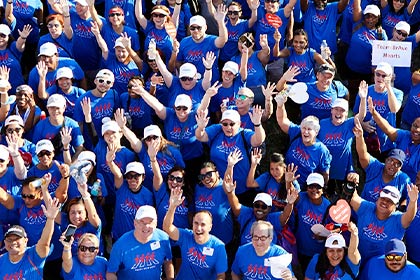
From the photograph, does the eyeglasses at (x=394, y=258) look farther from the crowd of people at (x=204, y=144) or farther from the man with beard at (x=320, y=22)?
the man with beard at (x=320, y=22)

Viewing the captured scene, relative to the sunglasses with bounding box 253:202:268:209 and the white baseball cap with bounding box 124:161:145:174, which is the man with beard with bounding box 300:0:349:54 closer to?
the sunglasses with bounding box 253:202:268:209

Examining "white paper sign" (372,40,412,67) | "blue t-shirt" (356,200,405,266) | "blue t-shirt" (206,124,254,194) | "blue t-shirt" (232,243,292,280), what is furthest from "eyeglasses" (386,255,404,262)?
"white paper sign" (372,40,412,67)

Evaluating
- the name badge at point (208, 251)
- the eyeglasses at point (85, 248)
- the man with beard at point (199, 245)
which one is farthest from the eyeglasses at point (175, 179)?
the eyeglasses at point (85, 248)

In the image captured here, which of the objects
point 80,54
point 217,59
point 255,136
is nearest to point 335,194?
point 255,136

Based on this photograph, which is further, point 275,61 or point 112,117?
point 275,61

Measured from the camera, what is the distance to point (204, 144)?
11008 mm

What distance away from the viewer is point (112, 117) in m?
11.4

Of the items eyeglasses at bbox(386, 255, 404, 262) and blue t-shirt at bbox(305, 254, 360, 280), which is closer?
eyeglasses at bbox(386, 255, 404, 262)

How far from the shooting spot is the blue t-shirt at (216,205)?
10039 mm

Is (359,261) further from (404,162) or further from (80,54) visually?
(80,54)

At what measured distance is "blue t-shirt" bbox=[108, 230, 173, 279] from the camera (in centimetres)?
916

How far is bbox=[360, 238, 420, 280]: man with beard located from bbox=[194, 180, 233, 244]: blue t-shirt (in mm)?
2006

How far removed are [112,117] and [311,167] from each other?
308 cm

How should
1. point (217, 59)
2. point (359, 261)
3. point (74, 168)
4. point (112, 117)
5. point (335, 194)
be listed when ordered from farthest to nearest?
point (217, 59)
point (112, 117)
point (335, 194)
point (74, 168)
point (359, 261)
